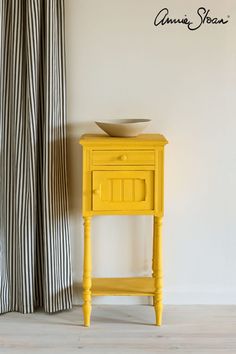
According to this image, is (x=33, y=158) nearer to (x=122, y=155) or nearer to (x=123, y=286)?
(x=122, y=155)

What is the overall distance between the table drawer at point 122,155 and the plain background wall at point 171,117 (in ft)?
1.14

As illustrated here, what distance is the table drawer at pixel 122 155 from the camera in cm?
310

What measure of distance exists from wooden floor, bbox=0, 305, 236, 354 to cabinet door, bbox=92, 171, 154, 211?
652 mm

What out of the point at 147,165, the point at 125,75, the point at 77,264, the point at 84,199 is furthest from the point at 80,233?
the point at 125,75

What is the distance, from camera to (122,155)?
3.09 meters

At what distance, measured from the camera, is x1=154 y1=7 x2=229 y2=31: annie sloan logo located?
10.9ft

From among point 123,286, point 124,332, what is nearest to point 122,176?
point 123,286

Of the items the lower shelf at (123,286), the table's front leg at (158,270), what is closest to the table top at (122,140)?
the table's front leg at (158,270)

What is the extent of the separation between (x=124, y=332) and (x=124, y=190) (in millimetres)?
750

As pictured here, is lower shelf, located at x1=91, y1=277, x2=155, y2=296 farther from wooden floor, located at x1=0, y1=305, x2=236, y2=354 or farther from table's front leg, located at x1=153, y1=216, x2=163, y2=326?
wooden floor, located at x1=0, y1=305, x2=236, y2=354

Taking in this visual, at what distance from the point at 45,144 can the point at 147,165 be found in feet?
1.94

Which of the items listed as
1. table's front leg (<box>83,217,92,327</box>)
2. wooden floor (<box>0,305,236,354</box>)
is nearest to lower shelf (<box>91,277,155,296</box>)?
table's front leg (<box>83,217,92,327</box>)

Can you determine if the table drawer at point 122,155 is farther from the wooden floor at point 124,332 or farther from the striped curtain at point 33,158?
the wooden floor at point 124,332

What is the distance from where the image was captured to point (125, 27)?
10.9ft
